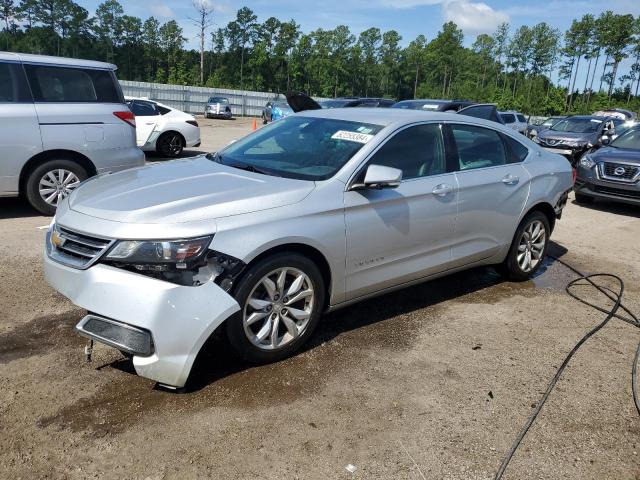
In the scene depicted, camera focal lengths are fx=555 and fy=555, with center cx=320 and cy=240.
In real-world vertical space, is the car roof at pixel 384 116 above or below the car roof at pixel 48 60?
below

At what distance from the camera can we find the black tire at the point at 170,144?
13.4m

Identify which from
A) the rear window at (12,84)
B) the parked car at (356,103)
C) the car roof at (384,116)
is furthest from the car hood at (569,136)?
the rear window at (12,84)

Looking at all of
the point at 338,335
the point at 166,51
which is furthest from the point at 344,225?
the point at 166,51

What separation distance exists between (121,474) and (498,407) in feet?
7.02

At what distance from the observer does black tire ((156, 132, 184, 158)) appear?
13.4 meters

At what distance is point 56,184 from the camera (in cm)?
710

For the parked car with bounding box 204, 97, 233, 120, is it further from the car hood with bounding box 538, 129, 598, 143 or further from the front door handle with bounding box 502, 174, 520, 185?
the front door handle with bounding box 502, 174, 520, 185

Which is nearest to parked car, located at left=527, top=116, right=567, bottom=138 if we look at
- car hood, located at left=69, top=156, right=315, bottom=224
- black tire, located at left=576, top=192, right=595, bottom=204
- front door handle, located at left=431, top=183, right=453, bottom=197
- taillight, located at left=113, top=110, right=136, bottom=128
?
black tire, located at left=576, top=192, right=595, bottom=204

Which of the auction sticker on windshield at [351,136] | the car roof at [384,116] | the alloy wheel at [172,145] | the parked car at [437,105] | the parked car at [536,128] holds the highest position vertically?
the car roof at [384,116]

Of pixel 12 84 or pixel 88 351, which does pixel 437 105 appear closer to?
pixel 12 84

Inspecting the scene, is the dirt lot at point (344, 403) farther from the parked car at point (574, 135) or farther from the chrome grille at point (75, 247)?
the parked car at point (574, 135)

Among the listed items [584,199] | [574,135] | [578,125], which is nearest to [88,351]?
[584,199]

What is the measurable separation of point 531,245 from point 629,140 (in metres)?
6.80

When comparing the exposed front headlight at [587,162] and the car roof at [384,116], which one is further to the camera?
the exposed front headlight at [587,162]
